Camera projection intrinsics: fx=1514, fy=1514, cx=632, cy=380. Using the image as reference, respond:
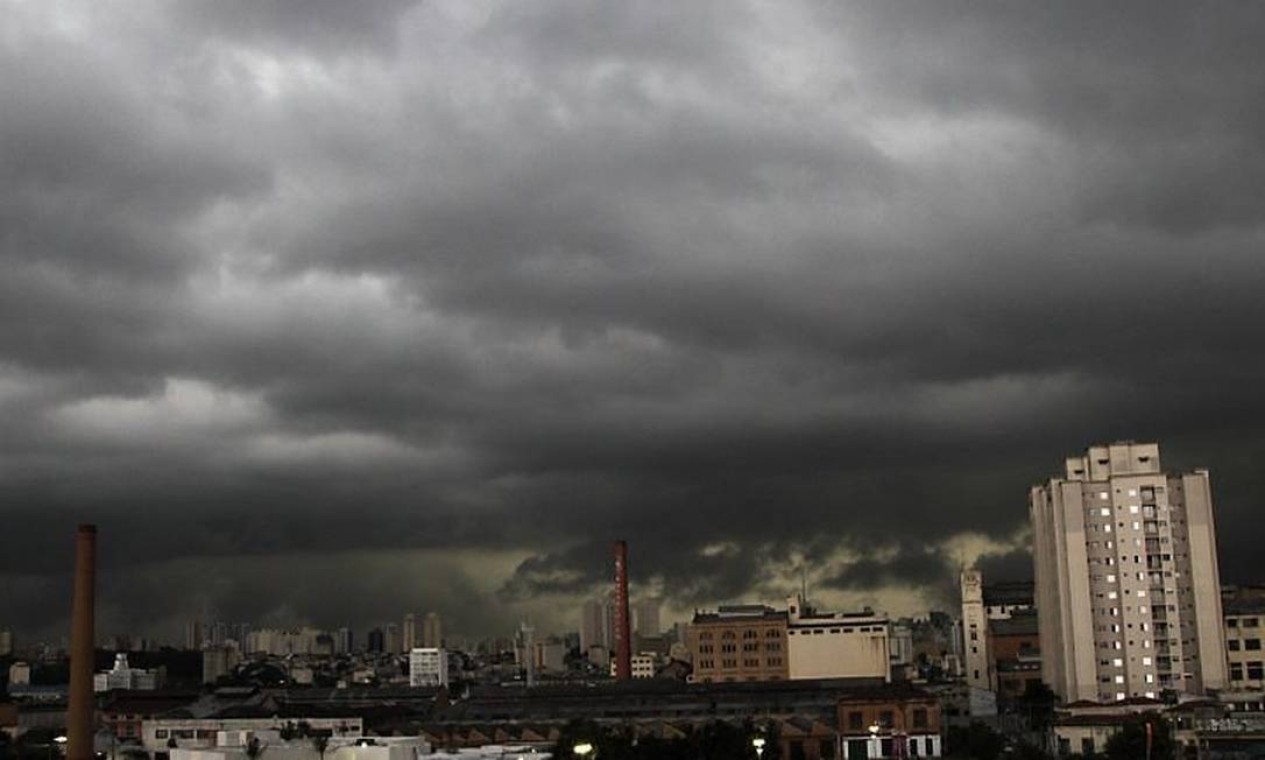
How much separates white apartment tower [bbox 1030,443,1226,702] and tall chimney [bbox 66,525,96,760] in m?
96.9

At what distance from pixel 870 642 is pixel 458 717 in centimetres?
6901

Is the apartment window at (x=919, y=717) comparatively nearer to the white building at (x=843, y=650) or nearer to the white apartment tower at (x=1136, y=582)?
the white apartment tower at (x=1136, y=582)

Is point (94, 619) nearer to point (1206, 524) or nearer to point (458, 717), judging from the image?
point (458, 717)

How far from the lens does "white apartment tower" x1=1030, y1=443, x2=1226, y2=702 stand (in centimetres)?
14888

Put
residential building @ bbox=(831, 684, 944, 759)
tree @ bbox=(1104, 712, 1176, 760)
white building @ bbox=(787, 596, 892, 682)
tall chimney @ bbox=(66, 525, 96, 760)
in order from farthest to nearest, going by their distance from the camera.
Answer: white building @ bbox=(787, 596, 892, 682)
residential building @ bbox=(831, 684, 944, 759)
tree @ bbox=(1104, 712, 1176, 760)
tall chimney @ bbox=(66, 525, 96, 760)

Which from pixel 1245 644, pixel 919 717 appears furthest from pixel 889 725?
pixel 1245 644

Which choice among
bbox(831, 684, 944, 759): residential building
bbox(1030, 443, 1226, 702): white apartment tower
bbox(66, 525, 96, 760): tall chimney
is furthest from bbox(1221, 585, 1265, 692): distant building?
bbox(66, 525, 96, 760): tall chimney

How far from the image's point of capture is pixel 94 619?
94.2 m

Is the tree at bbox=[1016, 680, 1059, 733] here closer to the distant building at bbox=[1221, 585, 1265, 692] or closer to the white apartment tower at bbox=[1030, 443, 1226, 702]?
the white apartment tower at bbox=[1030, 443, 1226, 702]

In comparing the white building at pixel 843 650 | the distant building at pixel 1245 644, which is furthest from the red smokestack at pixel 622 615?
the distant building at pixel 1245 644

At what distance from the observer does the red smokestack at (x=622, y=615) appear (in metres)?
177

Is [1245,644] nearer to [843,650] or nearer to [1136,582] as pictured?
[1136,582]

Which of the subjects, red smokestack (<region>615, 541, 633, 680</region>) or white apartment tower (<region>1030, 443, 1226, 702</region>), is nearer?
white apartment tower (<region>1030, 443, 1226, 702</region>)

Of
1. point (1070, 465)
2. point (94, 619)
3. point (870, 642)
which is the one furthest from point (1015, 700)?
point (94, 619)
